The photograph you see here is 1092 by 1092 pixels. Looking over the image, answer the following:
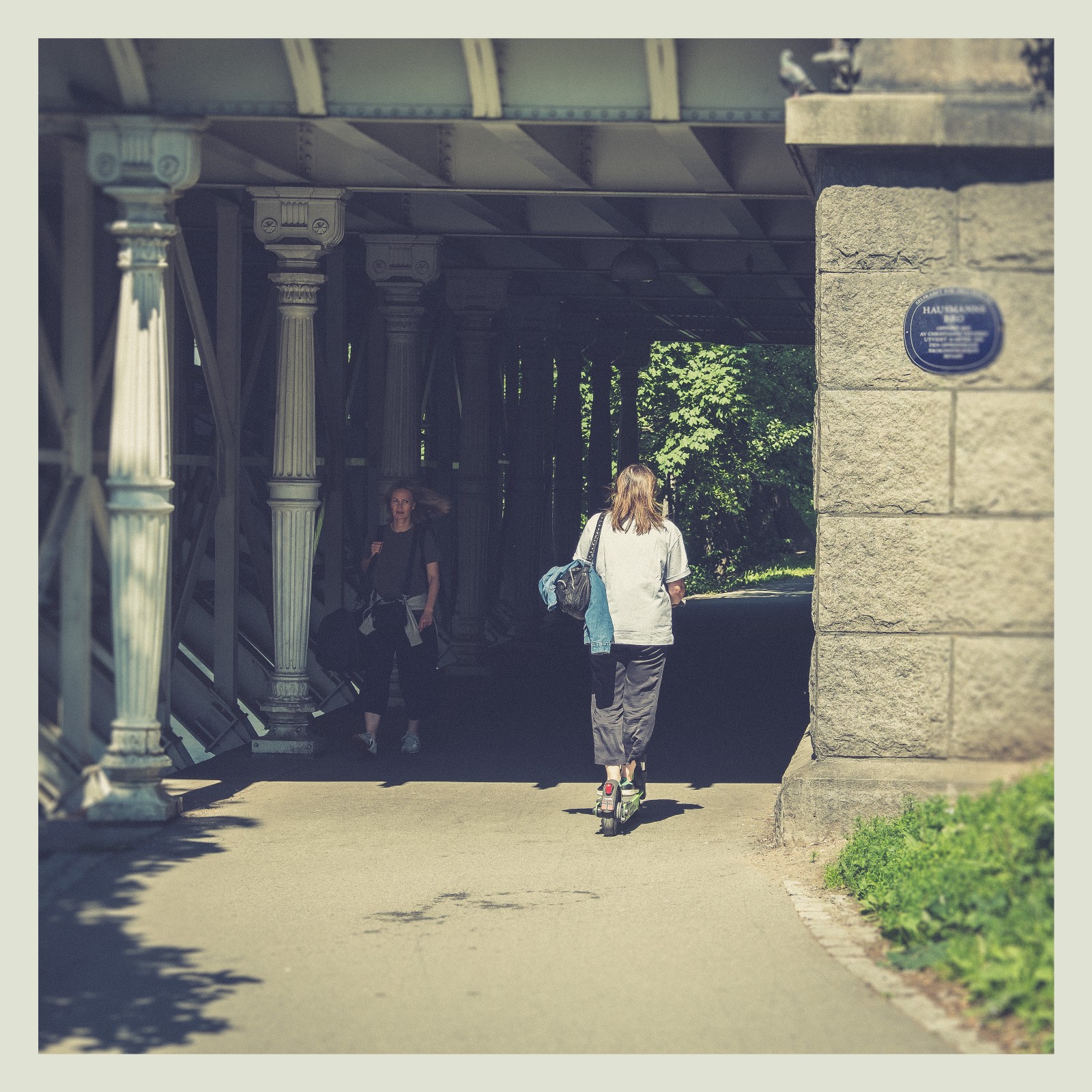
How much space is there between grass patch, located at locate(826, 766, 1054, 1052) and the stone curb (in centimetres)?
9

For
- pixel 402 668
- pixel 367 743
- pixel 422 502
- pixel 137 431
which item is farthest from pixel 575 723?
pixel 137 431

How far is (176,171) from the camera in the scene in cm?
832

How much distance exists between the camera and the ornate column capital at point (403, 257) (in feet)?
44.2

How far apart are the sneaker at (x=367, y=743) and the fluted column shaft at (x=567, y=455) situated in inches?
513

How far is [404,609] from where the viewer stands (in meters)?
11.2

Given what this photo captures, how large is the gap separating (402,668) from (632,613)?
2960mm

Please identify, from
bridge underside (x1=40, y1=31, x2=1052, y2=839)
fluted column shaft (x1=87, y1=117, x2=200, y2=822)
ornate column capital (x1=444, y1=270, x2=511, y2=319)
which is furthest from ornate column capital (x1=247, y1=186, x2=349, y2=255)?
ornate column capital (x1=444, y1=270, x2=511, y2=319)

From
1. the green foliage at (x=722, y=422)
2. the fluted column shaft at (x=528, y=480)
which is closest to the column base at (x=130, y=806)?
the fluted column shaft at (x=528, y=480)

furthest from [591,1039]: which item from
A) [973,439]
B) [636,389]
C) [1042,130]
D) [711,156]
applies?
[636,389]

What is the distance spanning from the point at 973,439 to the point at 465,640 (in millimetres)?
10145

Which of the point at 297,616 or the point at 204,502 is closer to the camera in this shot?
the point at 297,616

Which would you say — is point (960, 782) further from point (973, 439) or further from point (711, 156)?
point (711, 156)

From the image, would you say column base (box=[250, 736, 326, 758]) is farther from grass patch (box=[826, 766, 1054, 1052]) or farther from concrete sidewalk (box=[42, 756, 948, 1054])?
grass patch (box=[826, 766, 1054, 1052])

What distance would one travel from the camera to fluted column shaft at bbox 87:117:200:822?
27.2 ft
